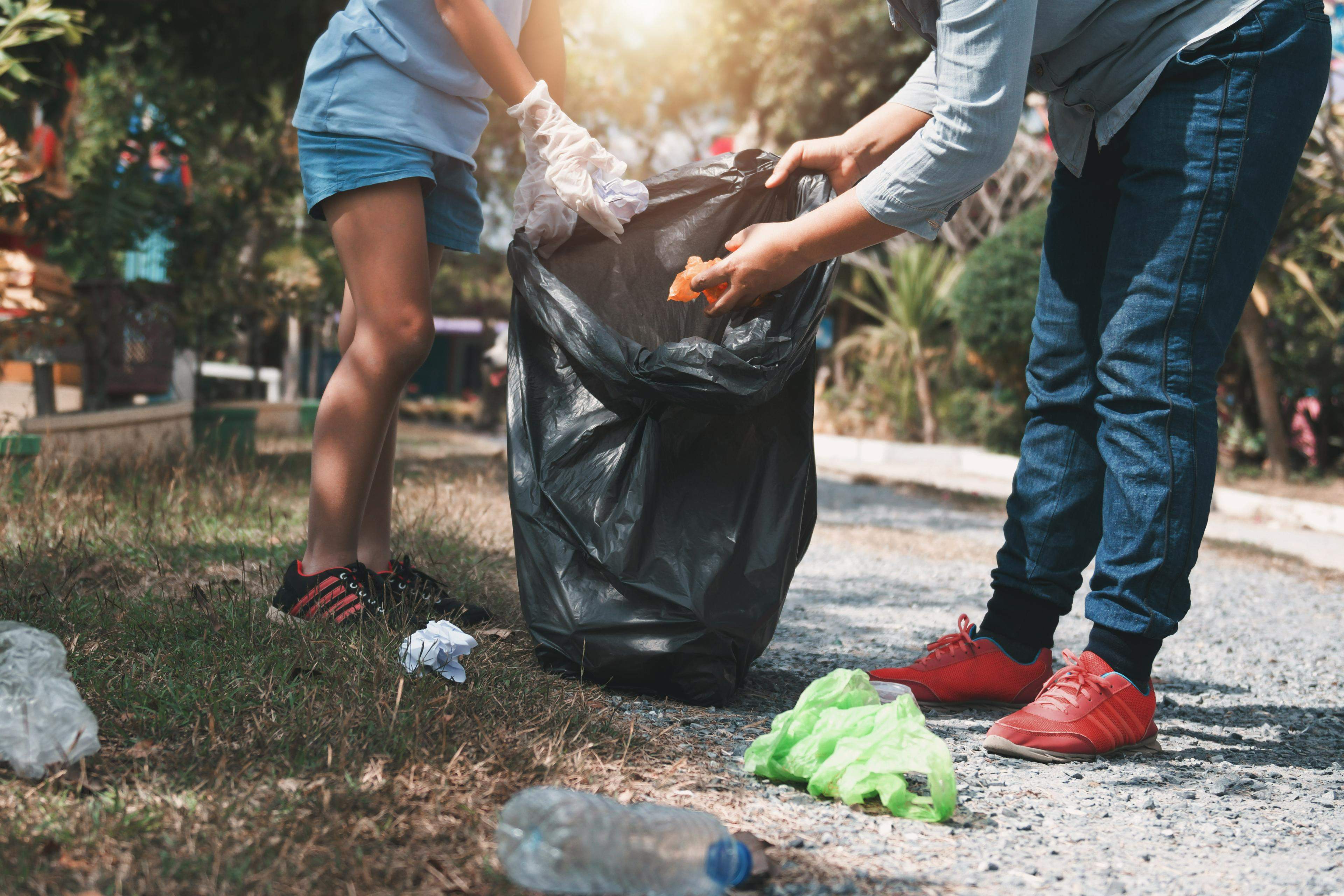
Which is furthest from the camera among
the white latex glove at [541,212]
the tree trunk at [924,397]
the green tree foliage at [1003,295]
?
the tree trunk at [924,397]

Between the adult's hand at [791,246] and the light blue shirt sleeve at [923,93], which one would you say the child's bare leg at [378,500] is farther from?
the light blue shirt sleeve at [923,93]

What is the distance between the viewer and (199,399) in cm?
680

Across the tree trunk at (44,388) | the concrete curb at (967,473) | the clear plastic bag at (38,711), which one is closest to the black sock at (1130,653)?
the clear plastic bag at (38,711)

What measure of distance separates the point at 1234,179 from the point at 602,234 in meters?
1.11

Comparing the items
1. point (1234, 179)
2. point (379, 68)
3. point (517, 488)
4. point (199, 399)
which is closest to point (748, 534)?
point (517, 488)

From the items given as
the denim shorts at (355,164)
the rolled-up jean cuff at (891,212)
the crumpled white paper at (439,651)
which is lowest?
the crumpled white paper at (439,651)

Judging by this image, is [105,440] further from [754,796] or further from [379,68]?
[754,796]

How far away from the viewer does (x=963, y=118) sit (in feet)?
5.26

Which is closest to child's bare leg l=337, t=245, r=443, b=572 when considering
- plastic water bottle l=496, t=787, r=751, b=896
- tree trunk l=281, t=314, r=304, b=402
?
plastic water bottle l=496, t=787, r=751, b=896

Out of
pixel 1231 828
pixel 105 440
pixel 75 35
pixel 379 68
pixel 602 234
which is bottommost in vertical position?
pixel 1231 828

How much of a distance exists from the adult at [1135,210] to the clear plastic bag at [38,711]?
3.70 feet

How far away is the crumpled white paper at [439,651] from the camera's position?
1.68 m

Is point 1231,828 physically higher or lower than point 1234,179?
lower

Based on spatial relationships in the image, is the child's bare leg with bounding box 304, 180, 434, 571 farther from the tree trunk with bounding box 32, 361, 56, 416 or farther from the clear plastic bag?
the tree trunk with bounding box 32, 361, 56, 416
